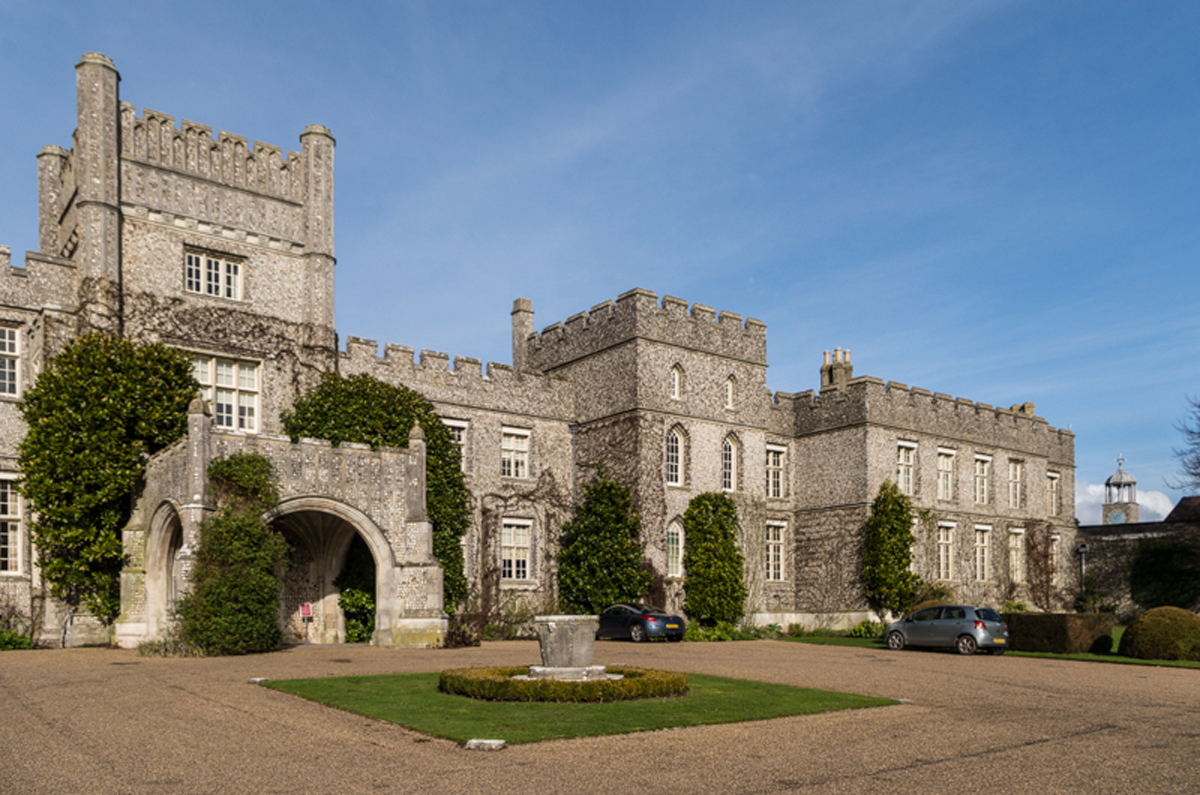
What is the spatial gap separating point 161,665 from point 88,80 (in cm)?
1453

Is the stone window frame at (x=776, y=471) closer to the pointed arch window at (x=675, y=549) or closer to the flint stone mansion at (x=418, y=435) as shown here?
the flint stone mansion at (x=418, y=435)

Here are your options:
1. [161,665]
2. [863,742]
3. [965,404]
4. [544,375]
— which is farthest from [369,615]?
[965,404]

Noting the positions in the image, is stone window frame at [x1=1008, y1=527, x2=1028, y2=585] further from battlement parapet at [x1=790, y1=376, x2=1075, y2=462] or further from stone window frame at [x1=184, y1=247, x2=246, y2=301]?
stone window frame at [x1=184, y1=247, x2=246, y2=301]

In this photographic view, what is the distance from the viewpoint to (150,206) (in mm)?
24016

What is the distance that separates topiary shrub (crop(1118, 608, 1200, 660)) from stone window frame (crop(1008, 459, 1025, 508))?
16.1 metres

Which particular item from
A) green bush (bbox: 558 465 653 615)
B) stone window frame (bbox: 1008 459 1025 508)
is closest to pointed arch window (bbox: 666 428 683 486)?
green bush (bbox: 558 465 653 615)

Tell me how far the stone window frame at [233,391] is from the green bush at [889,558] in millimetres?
19807

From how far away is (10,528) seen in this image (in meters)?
21.8

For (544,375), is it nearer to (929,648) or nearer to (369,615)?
(369,615)

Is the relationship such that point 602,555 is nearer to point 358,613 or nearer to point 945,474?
point 358,613

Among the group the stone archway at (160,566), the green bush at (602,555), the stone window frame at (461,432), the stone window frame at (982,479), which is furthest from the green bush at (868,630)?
the stone archway at (160,566)

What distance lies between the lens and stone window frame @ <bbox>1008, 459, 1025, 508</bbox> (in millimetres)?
39000

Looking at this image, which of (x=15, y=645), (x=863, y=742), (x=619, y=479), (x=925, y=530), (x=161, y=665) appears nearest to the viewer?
(x=863, y=742)

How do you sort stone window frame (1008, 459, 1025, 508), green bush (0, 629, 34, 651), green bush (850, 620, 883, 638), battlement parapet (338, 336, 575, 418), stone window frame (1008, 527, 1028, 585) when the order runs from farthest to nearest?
stone window frame (1008, 459, 1025, 508), stone window frame (1008, 527, 1028, 585), green bush (850, 620, 883, 638), battlement parapet (338, 336, 575, 418), green bush (0, 629, 34, 651)
